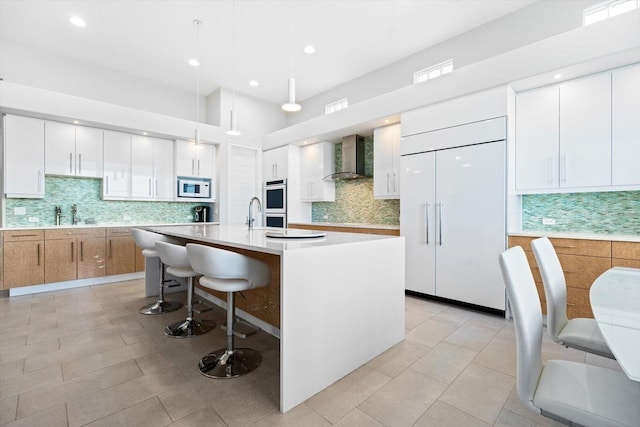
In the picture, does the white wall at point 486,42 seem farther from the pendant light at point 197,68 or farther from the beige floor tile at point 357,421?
the beige floor tile at point 357,421

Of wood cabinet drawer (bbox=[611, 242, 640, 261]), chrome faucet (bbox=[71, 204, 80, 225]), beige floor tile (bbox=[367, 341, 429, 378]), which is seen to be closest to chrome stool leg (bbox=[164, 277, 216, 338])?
beige floor tile (bbox=[367, 341, 429, 378])

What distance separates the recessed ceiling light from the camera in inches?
145

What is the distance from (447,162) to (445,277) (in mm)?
1356

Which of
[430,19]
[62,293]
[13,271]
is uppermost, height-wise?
[430,19]

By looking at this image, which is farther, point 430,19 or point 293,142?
point 293,142

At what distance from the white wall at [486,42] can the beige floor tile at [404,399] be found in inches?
157

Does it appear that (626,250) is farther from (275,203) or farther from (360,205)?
(275,203)

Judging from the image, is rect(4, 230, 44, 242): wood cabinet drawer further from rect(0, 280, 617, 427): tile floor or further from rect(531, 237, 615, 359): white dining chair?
rect(531, 237, 615, 359): white dining chair

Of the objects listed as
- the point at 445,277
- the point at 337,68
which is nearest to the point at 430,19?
the point at 337,68

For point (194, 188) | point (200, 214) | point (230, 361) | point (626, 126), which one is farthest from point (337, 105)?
point (230, 361)

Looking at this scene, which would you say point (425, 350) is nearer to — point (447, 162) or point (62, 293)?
A: point (447, 162)

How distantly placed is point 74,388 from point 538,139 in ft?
14.4

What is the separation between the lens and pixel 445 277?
3.41 metres

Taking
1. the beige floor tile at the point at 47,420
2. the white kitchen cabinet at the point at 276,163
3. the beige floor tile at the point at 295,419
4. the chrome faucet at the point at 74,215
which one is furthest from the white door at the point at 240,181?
the beige floor tile at the point at 295,419
